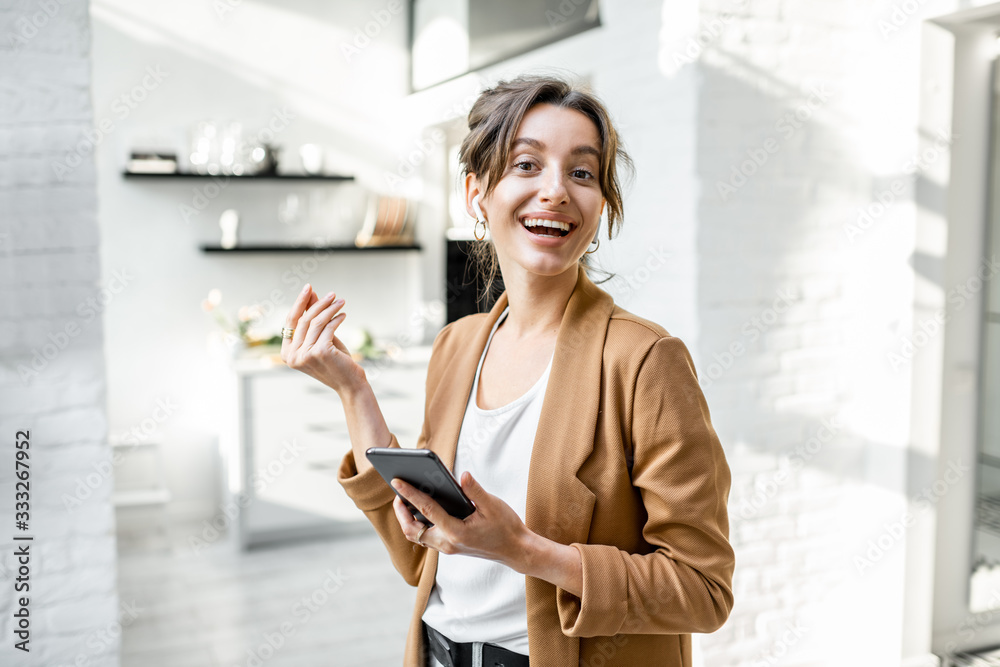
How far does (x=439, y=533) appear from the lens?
0.89m

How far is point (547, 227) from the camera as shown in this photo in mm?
1008

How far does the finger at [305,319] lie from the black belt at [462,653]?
0.46m

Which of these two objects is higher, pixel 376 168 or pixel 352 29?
pixel 352 29

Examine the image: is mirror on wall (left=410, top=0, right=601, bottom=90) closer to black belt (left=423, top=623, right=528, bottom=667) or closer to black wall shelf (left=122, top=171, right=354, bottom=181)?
black wall shelf (left=122, top=171, right=354, bottom=181)

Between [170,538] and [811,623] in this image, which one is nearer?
[811,623]

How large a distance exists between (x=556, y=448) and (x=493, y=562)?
0.19 metres

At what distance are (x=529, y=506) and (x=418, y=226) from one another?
13.2 ft

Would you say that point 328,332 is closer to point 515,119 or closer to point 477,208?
point 477,208

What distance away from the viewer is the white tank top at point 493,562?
1032 mm

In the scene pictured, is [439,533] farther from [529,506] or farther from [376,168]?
[376,168]

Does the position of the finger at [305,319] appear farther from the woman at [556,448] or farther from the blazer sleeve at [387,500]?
the blazer sleeve at [387,500]

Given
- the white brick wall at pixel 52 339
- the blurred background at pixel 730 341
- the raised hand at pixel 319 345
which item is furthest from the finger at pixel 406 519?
the white brick wall at pixel 52 339

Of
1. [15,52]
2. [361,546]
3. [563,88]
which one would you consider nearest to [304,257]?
[361,546]

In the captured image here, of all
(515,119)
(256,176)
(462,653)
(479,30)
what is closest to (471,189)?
(515,119)
